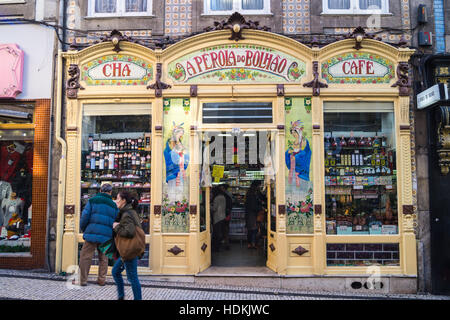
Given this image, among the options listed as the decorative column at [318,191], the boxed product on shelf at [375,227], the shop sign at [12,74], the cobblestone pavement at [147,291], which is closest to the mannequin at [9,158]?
the shop sign at [12,74]

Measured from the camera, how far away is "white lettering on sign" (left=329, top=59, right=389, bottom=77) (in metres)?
7.85

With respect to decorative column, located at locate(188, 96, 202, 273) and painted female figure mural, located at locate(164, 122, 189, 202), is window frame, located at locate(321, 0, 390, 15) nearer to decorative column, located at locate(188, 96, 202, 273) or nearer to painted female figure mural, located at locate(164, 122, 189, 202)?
decorative column, located at locate(188, 96, 202, 273)

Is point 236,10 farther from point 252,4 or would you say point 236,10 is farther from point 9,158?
point 9,158

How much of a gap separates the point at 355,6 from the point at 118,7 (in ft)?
17.4

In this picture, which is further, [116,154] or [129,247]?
[116,154]

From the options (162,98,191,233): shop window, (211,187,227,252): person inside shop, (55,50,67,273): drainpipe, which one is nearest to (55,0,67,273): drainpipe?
(55,50,67,273): drainpipe

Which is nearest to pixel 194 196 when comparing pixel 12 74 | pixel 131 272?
pixel 131 272

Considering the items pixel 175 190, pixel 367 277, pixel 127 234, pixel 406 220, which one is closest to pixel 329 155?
pixel 406 220

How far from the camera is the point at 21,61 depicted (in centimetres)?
812

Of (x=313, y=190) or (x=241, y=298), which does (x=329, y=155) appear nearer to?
(x=313, y=190)

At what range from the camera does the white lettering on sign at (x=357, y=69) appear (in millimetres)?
7852

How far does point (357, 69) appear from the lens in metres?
7.86

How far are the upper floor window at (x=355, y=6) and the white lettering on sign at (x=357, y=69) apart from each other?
1.21m

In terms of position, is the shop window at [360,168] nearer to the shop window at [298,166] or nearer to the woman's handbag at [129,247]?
the shop window at [298,166]
